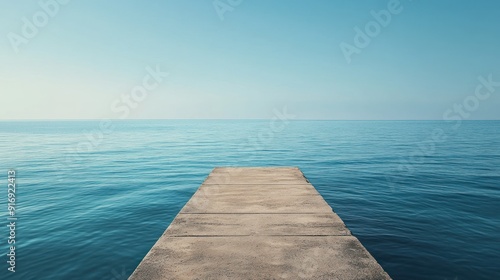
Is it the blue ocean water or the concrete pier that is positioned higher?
the concrete pier

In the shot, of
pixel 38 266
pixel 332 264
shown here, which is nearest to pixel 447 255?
pixel 332 264

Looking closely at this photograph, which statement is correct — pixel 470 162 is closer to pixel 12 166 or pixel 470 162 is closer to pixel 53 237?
pixel 53 237

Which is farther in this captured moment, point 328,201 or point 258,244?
point 328,201

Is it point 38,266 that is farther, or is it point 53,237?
point 53,237

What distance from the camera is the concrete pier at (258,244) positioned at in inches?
145

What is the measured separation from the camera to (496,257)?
7.01 m

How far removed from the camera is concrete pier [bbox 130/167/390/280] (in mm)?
3674

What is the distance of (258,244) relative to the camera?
14.9 ft

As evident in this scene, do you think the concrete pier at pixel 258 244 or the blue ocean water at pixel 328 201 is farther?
the blue ocean water at pixel 328 201

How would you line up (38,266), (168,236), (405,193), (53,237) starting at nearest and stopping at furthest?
(168,236) < (38,266) < (53,237) < (405,193)

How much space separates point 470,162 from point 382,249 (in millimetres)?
21972

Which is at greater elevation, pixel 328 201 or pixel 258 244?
pixel 258 244

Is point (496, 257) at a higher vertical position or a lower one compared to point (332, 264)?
lower

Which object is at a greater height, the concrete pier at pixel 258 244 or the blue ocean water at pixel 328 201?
the concrete pier at pixel 258 244
